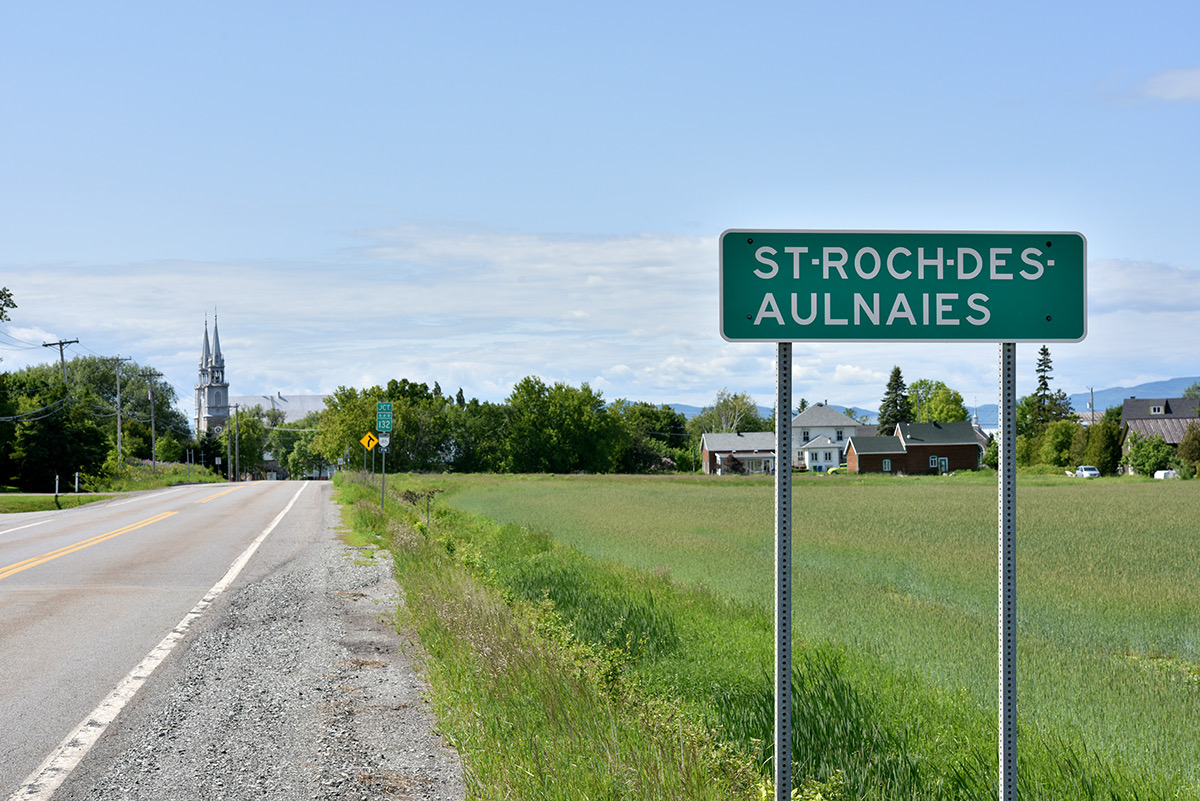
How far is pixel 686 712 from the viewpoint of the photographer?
6633mm

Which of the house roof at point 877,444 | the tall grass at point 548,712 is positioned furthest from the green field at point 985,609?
the house roof at point 877,444

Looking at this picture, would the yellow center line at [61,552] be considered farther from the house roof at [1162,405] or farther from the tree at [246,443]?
the house roof at [1162,405]

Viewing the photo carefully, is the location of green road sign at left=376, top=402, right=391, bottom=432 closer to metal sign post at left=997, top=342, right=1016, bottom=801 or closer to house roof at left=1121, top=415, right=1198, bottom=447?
metal sign post at left=997, top=342, right=1016, bottom=801

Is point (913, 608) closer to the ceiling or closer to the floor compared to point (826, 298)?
closer to the floor

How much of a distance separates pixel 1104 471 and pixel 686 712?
86.3 m

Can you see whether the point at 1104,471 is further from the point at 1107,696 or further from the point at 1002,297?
the point at 1002,297

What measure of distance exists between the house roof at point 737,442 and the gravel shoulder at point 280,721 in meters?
109

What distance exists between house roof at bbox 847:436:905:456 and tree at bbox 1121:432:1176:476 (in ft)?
82.1

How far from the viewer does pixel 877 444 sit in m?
99.9

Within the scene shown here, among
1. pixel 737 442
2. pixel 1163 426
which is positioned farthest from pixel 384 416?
pixel 737 442

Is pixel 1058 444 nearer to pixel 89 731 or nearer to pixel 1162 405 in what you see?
pixel 1162 405

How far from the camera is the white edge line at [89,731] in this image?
17.9 feet

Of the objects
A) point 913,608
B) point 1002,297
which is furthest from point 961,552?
point 1002,297

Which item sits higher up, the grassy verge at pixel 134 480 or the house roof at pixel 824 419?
the house roof at pixel 824 419
